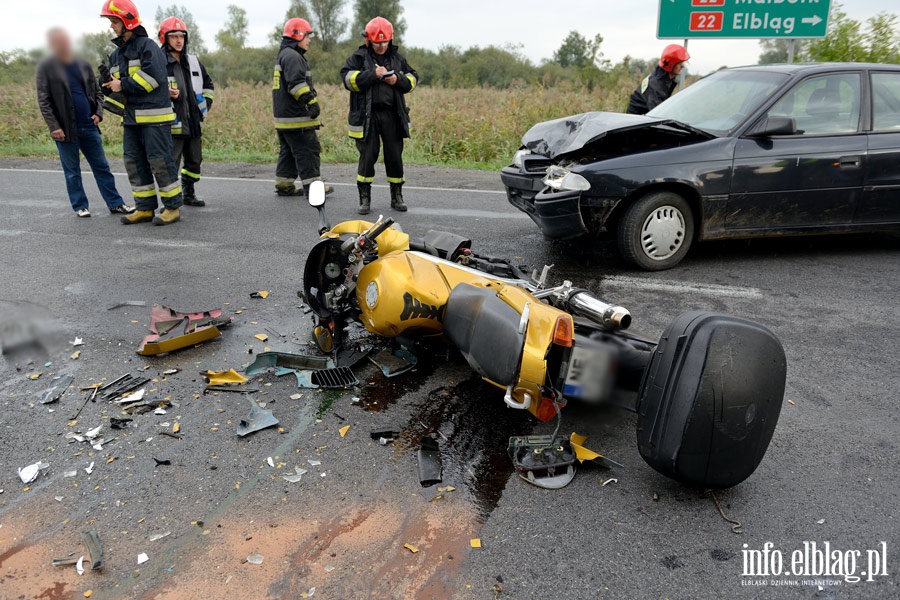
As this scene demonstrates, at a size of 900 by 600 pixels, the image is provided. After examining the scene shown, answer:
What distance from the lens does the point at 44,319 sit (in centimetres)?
453

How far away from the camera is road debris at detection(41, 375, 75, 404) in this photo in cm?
344

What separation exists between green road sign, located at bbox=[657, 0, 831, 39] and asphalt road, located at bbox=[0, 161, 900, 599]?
27.8ft

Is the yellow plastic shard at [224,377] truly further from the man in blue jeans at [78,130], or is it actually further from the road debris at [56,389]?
the man in blue jeans at [78,130]

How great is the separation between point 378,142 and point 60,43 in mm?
3901

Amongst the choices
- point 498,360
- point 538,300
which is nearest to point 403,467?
point 498,360

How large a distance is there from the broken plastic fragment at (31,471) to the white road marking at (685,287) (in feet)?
12.4

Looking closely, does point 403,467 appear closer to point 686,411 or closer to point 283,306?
point 686,411

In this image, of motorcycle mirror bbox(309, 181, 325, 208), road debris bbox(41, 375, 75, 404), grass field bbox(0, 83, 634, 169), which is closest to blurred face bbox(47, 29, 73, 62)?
motorcycle mirror bbox(309, 181, 325, 208)

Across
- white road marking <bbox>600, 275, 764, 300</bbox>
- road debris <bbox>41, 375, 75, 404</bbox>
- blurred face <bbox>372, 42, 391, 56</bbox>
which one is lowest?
road debris <bbox>41, 375, 75, 404</bbox>

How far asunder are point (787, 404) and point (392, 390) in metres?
2.06

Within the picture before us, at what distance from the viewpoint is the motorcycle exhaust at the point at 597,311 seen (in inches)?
110

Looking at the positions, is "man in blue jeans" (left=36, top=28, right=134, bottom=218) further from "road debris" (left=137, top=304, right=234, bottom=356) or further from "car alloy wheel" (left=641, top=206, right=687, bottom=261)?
"car alloy wheel" (left=641, top=206, right=687, bottom=261)

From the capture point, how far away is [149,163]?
7.08 metres

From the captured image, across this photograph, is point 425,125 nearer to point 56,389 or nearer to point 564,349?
point 56,389
